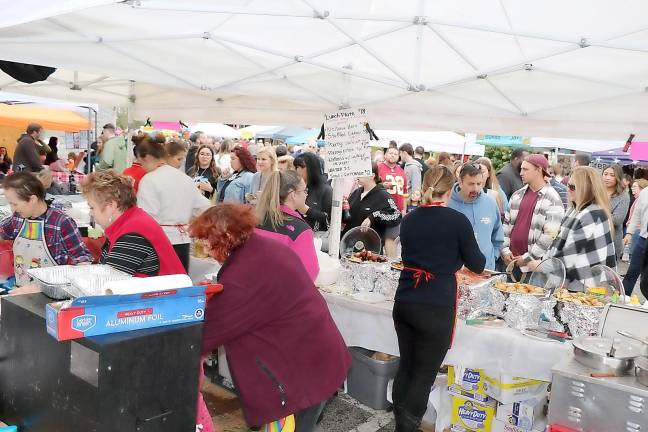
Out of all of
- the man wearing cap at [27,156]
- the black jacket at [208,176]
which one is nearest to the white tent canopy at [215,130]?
the man wearing cap at [27,156]

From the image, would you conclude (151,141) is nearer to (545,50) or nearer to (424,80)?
(424,80)

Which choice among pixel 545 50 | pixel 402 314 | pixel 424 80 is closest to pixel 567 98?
pixel 545 50

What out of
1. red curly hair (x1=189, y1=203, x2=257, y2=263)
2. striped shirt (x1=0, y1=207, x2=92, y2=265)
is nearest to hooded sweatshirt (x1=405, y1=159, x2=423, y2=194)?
striped shirt (x1=0, y1=207, x2=92, y2=265)

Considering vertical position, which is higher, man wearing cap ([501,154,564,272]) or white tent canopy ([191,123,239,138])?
white tent canopy ([191,123,239,138])

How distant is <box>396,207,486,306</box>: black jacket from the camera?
9.42ft

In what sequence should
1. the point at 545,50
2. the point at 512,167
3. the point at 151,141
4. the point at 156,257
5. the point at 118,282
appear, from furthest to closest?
the point at 512,167 < the point at 151,141 < the point at 545,50 < the point at 156,257 < the point at 118,282

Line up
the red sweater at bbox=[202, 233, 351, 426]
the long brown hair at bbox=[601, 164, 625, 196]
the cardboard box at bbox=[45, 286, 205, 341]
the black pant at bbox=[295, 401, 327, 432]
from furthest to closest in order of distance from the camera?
the long brown hair at bbox=[601, 164, 625, 196]
the black pant at bbox=[295, 401, 327, 432]
the red sweater at bbox=[202, 233, 351, 426]
the cardboard box at bbox=[45, 286, 205, 341]

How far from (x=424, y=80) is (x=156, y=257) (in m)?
2.53

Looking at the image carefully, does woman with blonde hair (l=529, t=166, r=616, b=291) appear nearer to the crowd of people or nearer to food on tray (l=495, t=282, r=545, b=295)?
the crowd of people

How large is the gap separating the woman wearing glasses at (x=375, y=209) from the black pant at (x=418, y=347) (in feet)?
6.18

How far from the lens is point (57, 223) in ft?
9.91

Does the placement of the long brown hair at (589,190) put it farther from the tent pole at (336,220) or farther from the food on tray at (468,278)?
the tent pole at (336,220)

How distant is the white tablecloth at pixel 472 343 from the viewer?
2.90 metres

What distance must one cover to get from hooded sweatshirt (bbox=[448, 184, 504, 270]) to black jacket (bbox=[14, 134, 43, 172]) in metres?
6.06
